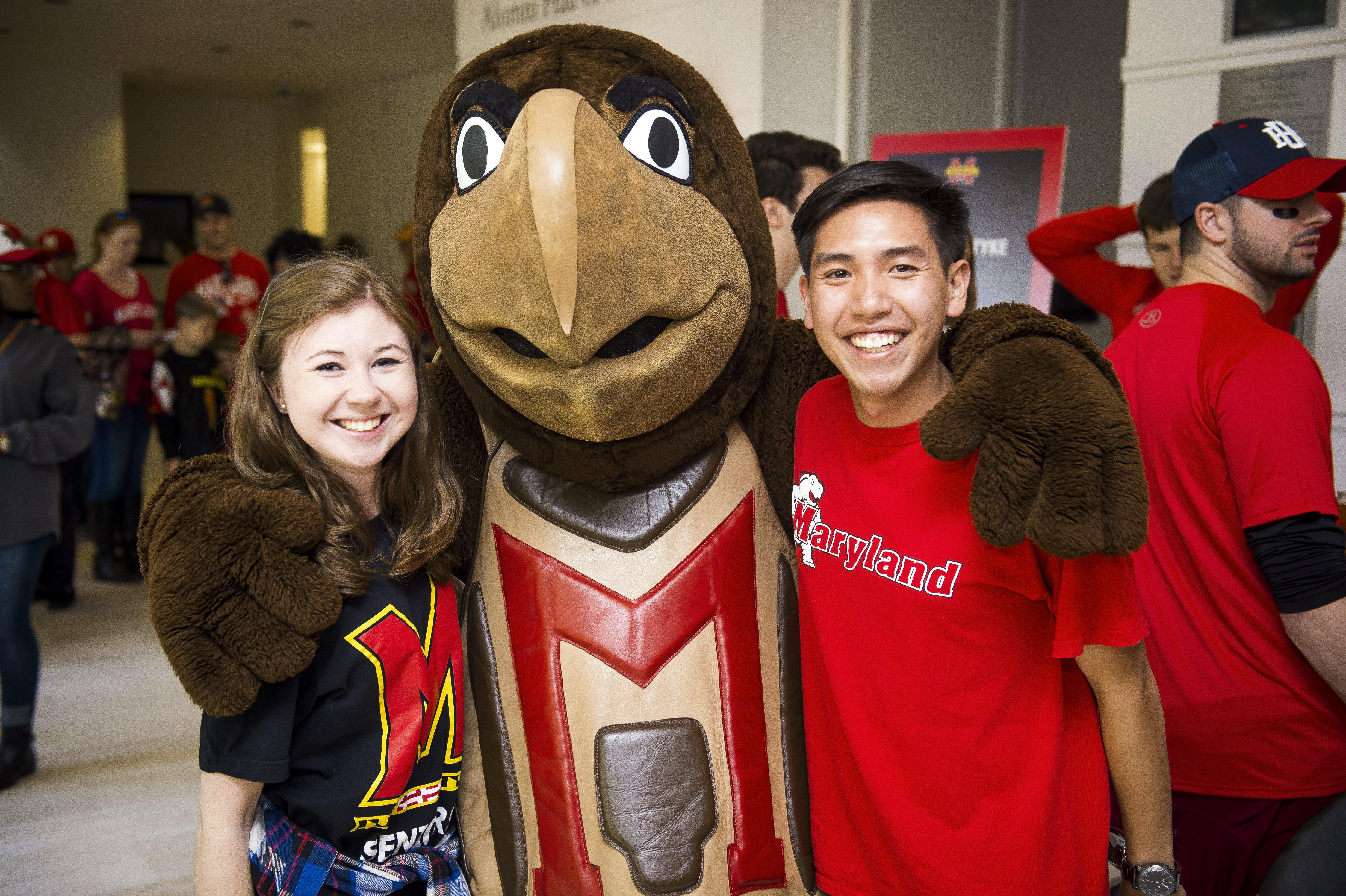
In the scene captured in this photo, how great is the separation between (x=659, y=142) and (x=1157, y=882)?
4.07ft

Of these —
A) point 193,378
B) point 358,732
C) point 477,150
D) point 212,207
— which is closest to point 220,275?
point 212,207

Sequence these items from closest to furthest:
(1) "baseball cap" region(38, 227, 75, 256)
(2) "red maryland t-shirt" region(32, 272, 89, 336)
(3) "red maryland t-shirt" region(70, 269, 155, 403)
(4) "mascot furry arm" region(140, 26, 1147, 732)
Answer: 1. (4) "mascot furry arm" region(140, 26, 1147, 732)
2. (2) "red maryland t-shirt" region(32, 272, 89, 336)
3. (1) "baseball cap" region(38, 227, 75, 256)
4. (3) "red maryland t-shirt" region(70, 269, 155, 403)

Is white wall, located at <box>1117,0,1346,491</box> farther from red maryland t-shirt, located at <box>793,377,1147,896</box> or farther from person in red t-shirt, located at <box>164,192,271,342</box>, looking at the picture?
person in red t-shirt, located at <box>164,192,271,342</box>

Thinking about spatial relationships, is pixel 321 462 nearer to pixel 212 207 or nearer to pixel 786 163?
pixel 786 163

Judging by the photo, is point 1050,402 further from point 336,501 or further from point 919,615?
point 336,501

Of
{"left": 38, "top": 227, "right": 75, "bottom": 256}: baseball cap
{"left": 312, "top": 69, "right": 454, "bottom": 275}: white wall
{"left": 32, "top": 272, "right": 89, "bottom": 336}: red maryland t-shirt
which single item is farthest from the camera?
{"left": 312, "top": 69, "right": 454, "bottom": 275}: white wall

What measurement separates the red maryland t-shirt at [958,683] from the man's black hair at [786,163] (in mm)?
1503

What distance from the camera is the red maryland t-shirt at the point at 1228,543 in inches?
66.8

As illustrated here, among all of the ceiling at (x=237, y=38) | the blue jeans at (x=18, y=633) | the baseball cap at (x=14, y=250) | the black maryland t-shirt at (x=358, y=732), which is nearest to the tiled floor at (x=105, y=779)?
the blue jeans at (x=18, y=633)

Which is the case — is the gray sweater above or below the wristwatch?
above

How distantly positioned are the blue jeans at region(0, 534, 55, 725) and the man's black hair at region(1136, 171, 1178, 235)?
3.53 m

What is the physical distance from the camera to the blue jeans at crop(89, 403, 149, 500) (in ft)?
17.8

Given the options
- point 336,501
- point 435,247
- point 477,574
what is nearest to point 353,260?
point 435,247

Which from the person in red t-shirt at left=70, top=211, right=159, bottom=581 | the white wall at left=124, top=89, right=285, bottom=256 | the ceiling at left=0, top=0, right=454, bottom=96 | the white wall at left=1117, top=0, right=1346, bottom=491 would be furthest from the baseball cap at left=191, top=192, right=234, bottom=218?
the white wall at left=124, top=89, right=285, bottom=256
